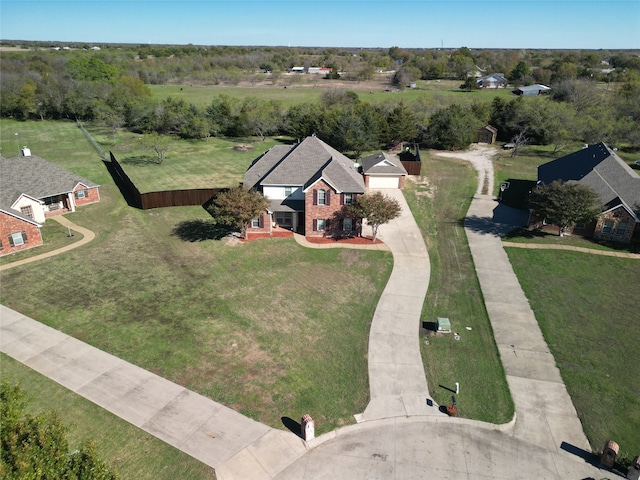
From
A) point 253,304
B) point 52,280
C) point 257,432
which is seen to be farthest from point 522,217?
point 52,280

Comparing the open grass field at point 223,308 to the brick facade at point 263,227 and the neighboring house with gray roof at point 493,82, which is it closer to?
the brick facade at point 263,227

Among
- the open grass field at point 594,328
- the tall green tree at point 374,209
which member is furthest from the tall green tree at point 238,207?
the open grass field at point 594,328

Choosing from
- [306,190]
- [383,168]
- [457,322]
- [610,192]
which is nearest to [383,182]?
[383,168]

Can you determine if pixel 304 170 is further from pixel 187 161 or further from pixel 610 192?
pixel 610 192

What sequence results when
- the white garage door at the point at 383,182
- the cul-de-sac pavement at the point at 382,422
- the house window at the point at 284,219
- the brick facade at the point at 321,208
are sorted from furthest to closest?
the white garage door at the point at 383,182 < the house window at the point at 284,219 < the brick facade at the point at 321,208 < the cul-de-sac pavement at the point at 382,422

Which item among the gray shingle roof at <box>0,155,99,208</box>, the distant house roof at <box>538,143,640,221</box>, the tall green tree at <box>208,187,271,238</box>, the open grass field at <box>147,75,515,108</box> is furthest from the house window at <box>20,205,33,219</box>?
the open grass field at <box>147,75,515,108</box>
